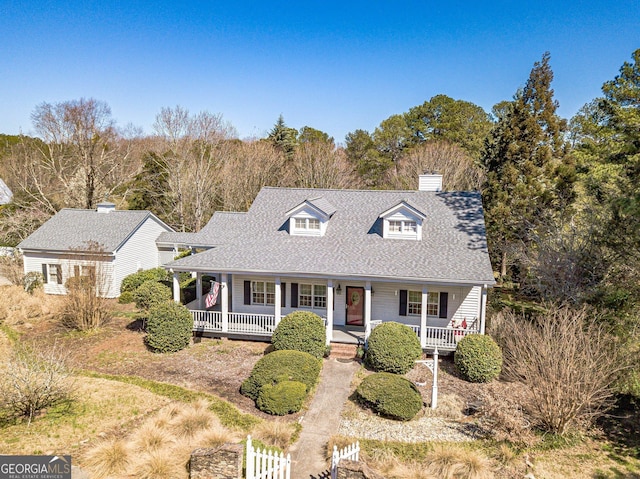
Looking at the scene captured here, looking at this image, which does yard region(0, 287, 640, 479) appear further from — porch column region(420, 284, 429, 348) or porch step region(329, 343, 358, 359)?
porch step region(329, 343, 358, 359)

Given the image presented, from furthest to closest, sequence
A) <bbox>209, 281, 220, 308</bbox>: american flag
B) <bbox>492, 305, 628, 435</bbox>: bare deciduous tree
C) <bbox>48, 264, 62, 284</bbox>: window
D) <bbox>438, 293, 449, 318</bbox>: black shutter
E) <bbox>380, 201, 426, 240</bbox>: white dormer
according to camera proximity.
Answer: <bbox>48, 264, 62, 284</bbox>: window → <bbox>380, 201, 426, 240</bbox>: white dormer → <bbox>438, 293, 449, 318</bbox>: black shutter → <bbox>209, 281, 220, 308</bbox>: american flag → <bbox>492, 305, 628, 435</bbox>: bare deciduous tree

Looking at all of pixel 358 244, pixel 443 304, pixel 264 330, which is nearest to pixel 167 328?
pixel 264 330

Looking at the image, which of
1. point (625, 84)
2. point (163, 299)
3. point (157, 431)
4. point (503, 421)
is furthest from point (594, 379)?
point (163, 299)

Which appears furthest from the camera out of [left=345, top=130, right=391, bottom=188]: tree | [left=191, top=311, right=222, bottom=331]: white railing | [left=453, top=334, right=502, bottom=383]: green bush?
[left=345, top=130, right=391, bottom=188]: tree

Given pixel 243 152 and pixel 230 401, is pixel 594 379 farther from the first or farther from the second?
pixel 243 152

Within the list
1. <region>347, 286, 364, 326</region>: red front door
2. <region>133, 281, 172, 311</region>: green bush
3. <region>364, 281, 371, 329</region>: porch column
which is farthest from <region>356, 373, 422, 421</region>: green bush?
<region>133, 281, 172, 311</region>: green bush

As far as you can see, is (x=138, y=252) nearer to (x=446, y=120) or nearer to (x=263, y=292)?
(x=263, y=292)
